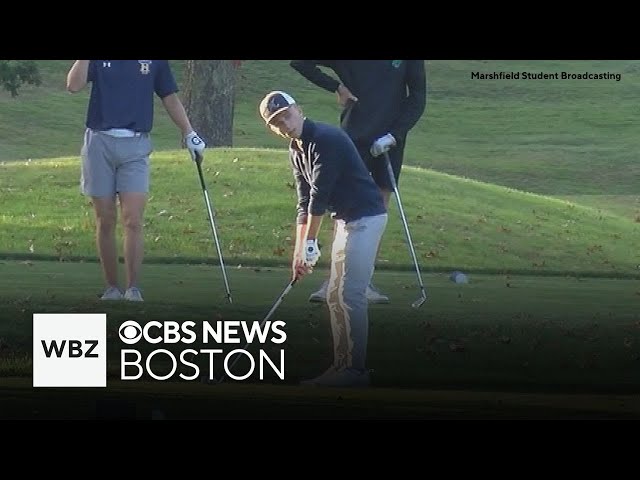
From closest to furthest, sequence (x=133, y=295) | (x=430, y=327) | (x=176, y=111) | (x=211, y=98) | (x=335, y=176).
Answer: (x=335, y=176)
(x=430, y=327)
(x=133, y=295)
(x=176, y=111)
(x=211, y=98)

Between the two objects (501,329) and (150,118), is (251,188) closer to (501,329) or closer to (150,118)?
(150,118)

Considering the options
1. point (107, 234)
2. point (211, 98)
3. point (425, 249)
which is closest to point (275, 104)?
point (107, 234)

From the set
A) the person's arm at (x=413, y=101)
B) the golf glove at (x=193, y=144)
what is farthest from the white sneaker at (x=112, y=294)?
the person's arm at (x=413, y=101)

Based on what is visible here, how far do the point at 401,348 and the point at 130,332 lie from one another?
5.65ft

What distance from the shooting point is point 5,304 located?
12.2 meters

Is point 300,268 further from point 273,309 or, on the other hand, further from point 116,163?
point 116,163

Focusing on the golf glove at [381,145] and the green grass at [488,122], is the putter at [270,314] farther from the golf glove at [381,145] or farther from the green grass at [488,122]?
the green grass at [488,122]

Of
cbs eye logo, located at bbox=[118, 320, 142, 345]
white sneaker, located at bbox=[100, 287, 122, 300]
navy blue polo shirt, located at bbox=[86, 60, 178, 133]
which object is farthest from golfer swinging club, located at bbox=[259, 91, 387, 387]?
white sneaker, located at bbox=[100, 287, 122, 300]

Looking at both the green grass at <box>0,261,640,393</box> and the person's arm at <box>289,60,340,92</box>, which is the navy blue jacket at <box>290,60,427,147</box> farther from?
the green grass at <box>0,261,640,393</box>

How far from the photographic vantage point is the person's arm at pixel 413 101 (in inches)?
490

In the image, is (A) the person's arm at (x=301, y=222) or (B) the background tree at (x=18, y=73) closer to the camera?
(A) the person's arm at (x=301, y=222)

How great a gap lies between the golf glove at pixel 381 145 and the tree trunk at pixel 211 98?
2008 millimetres

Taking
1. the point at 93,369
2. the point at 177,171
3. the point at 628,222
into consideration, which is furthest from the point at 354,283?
the point at 628,222

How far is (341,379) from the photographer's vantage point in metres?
11.4
